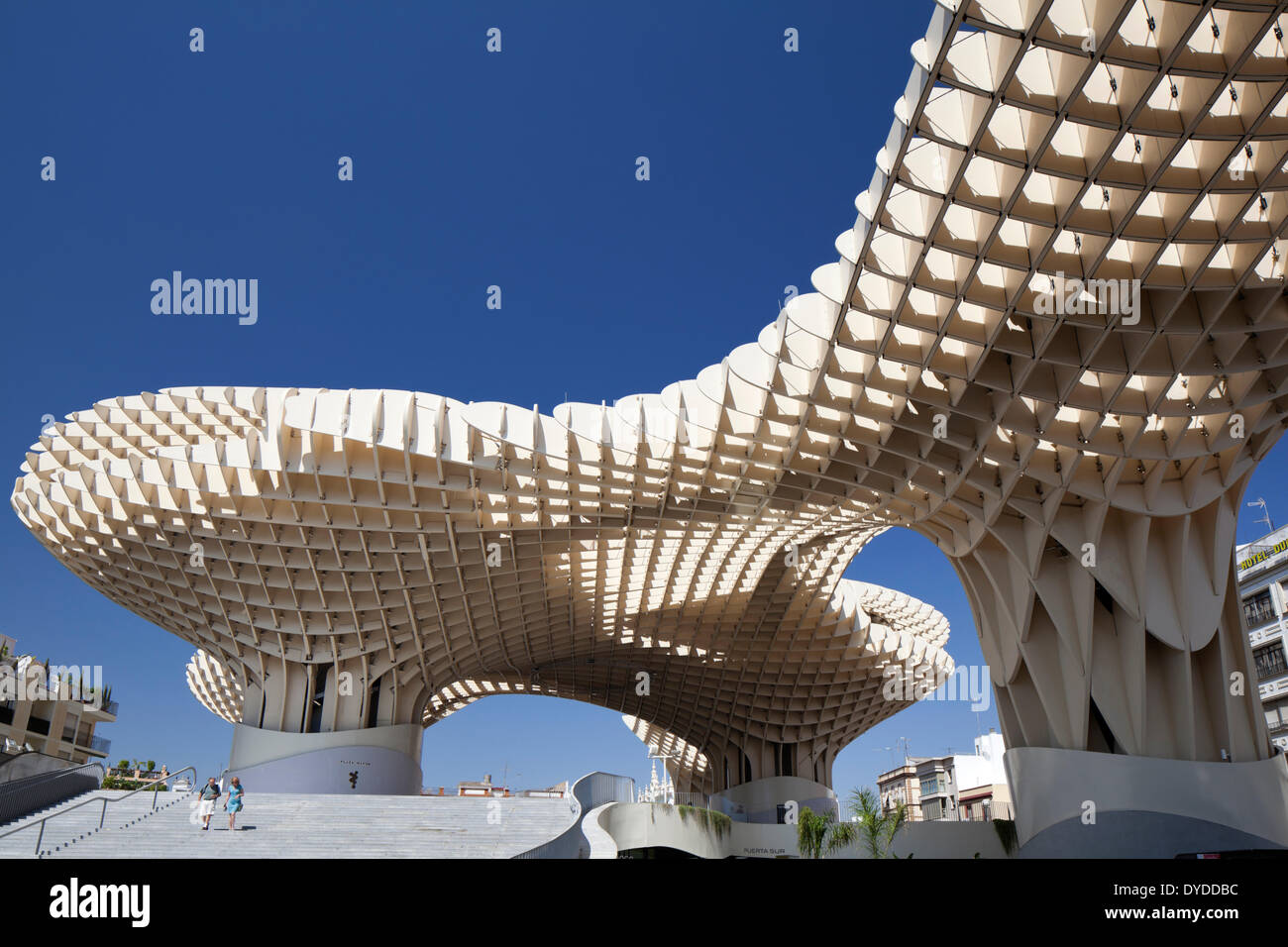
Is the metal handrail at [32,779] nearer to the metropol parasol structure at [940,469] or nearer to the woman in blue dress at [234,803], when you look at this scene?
the woman in blue dress at [234,803]

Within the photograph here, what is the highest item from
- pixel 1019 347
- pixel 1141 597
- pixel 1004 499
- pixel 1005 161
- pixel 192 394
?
pixel 192 394

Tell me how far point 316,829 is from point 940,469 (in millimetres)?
20174

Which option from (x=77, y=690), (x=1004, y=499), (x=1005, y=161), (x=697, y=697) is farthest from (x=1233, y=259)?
(x=77, y=690)

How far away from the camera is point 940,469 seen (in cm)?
2623

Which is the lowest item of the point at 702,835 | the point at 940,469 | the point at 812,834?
the point at 702,835

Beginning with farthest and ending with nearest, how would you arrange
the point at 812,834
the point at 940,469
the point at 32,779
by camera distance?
1. the point at 812,834
2. the point at 940,469
3. the point at 32,779

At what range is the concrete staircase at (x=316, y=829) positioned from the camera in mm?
20000

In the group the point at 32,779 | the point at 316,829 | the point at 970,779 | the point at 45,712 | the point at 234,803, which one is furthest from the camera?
the point at 970,779

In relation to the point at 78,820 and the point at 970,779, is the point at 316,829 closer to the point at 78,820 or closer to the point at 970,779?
the point at 78,820

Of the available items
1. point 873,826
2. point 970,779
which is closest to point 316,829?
point 873,826

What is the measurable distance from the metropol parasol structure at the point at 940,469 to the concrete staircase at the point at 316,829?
1106cm
